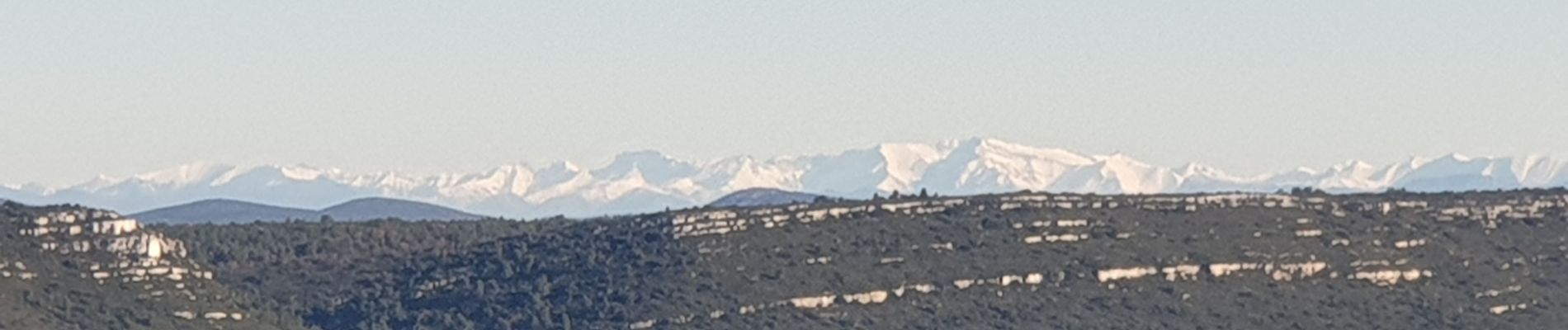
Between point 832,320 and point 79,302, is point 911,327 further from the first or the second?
point 79,302

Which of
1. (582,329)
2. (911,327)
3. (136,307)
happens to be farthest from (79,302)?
(911,327)

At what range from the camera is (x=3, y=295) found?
193000 millimetres

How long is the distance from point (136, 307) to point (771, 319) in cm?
2753

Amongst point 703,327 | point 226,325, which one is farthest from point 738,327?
point 226,325

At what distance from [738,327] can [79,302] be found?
2864 centimetres

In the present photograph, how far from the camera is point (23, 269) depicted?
19988 centimetres

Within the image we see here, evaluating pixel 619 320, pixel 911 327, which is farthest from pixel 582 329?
pixel 911 327

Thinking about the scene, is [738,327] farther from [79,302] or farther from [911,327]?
[79,302]

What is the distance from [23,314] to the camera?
624 feet

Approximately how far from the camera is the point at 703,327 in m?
195

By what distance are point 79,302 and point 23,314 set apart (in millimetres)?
6874

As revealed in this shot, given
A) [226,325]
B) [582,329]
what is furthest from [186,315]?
[582,329]

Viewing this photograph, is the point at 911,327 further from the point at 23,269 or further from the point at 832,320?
the point at 23,269

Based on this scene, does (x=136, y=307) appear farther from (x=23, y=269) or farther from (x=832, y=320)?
(x=832, y=320)
